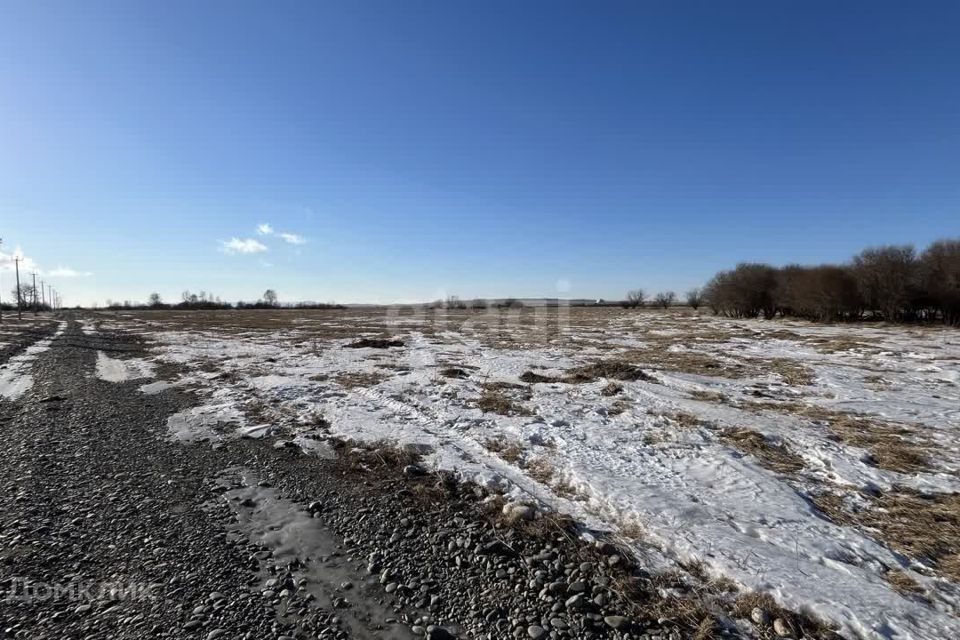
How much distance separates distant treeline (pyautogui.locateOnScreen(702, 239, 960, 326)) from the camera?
3142 cm

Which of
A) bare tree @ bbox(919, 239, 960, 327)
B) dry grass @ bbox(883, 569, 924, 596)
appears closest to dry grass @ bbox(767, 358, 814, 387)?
dry grass @ bbox(883, 569, 924, 596)

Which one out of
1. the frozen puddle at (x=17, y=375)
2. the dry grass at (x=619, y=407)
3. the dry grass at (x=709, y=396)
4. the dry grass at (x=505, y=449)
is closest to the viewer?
the dry grass at (x=505, y=449)

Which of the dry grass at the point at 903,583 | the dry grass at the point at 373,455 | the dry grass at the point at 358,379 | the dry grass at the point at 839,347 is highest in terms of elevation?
the dry grass at the point at 839,347

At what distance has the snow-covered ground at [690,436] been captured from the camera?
3916mm

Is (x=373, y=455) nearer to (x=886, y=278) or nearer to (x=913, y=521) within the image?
(x=913, y=521)

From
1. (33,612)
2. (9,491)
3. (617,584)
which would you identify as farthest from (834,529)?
(9,491)

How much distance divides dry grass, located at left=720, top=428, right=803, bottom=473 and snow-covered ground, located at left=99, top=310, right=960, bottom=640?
0.14 metres

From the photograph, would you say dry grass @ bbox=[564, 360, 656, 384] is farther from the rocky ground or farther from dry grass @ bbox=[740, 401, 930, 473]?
the rocky ground

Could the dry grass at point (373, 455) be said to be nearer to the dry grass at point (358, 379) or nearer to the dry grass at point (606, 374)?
the dry grass at point (358, 379)

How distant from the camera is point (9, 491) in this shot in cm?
552

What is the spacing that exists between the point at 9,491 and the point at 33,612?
3575mm

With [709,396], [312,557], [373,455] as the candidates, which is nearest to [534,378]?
[709,396]

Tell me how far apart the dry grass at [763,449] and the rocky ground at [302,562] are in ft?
12.8

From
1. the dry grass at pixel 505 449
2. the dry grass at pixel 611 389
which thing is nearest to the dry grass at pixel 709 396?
the dry grass at pixel 611 389
